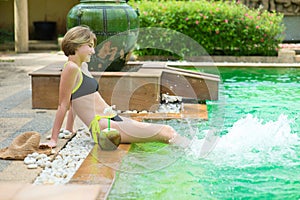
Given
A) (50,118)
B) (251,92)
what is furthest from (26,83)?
(251,92)

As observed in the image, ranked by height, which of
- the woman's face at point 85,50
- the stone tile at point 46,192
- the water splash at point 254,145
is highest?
the woman's face at point 85,50

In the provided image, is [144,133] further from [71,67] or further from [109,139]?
[71,67]

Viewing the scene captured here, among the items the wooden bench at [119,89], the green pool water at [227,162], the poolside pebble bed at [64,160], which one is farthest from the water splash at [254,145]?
the wooden bench at [119,89]

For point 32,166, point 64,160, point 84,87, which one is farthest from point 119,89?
point 32,166

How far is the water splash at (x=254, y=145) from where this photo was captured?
4203 millimetres

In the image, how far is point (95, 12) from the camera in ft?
21.5

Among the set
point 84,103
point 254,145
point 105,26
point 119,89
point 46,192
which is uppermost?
point 105,26

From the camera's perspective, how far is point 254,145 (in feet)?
15.2

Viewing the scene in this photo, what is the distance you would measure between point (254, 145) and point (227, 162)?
0.62 meters

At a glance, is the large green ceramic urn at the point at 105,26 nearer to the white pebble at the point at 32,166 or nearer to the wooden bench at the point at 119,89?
the wooden bench at the point at 119,89

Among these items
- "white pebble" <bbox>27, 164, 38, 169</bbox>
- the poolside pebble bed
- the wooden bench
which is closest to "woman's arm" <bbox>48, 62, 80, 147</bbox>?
the poolside pebble bed

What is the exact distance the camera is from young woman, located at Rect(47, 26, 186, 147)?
4445 millimetres

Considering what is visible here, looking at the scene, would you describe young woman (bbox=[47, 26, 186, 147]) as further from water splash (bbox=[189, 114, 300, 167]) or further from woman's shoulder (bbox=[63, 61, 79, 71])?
water splash (bbox=[189, 114, 300, 167])

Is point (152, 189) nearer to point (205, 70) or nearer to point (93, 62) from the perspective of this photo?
point (93, 62)
